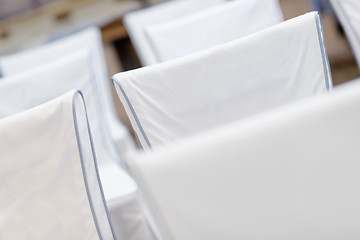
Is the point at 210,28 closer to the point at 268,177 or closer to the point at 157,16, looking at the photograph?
the point at 157,16

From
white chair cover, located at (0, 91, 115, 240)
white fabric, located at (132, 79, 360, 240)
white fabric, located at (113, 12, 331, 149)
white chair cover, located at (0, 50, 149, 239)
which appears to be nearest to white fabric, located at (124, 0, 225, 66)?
white chair cover, located at (0, 50, 149, 239)

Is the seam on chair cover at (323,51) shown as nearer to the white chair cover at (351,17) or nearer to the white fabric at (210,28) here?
the white chair cover at (351,17)

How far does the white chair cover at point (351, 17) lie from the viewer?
1.46m

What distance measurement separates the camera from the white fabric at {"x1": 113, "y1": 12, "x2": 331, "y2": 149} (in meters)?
1.07

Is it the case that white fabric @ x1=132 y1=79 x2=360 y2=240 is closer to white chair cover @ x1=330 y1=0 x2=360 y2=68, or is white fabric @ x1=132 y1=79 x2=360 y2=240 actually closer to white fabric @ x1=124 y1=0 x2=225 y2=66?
white chair cover @ x1=330 y1=0 x2=360 y2=68

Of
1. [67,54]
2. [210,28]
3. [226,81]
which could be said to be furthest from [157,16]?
[226,81]

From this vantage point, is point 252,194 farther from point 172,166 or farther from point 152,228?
point 152,228

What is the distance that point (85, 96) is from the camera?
1.80m

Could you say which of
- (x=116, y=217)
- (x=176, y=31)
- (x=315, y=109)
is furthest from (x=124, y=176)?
(x=315, y=109)

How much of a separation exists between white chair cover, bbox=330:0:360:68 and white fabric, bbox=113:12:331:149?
43cm

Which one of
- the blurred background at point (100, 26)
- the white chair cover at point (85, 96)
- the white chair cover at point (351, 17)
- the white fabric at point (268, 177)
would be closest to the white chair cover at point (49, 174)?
the white fabric at point (268, 177)

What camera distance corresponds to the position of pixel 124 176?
161 centimetres

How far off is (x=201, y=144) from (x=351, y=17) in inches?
42.1

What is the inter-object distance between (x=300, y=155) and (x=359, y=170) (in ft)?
0.38
